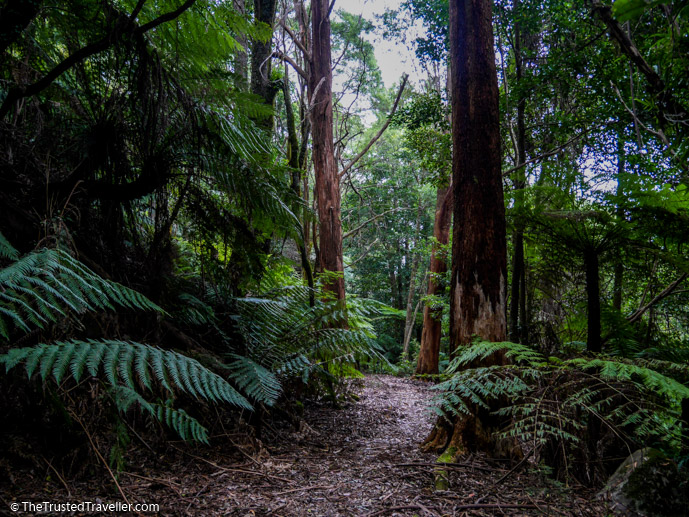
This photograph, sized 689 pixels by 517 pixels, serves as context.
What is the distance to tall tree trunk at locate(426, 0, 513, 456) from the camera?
2490 millimetres

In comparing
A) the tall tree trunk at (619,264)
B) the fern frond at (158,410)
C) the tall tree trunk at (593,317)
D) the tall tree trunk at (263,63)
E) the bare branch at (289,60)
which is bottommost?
the fern frond at (158,410)

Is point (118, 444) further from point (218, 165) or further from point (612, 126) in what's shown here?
point (612, 126)

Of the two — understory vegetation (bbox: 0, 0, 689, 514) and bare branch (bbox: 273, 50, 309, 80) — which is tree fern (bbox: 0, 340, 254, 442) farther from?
bare branch (bbox: 273, 50, 309, 80)

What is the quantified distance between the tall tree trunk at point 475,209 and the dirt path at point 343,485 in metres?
0.26

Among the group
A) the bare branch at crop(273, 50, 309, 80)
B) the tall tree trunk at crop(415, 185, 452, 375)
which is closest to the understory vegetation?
the bare branch at crop(273, 50, 309, 80)

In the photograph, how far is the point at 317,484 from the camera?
1916 millimetres

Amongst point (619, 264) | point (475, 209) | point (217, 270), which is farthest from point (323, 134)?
point (619, 264)

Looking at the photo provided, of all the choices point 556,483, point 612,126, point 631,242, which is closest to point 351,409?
point 556,483

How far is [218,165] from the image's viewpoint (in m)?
2.54

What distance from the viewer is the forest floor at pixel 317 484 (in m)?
1.61

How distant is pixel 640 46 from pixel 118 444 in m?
6.06

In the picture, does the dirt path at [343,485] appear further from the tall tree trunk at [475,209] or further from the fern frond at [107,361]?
the fern frond at [107,361]

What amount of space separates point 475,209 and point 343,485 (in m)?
1.91

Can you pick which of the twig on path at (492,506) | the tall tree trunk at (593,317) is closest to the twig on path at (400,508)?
the twig on path at (492,506)
